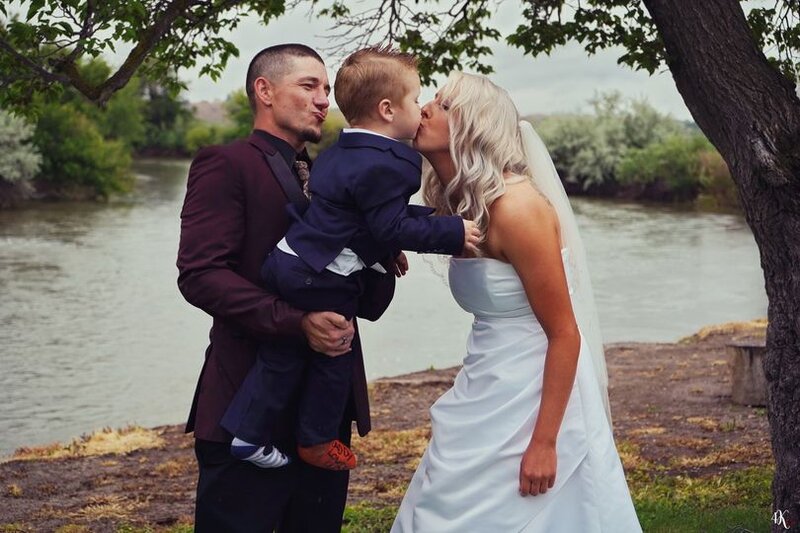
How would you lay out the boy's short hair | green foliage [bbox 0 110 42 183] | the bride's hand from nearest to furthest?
1. the boy's short hair
2. the bride's hand
3. green foliage [bbox 0 110 42 183]

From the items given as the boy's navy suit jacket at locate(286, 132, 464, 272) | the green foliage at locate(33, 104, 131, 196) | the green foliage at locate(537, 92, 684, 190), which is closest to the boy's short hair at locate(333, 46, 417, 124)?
the boy's navy suit jacket at locate(286, 132, 464, 272)

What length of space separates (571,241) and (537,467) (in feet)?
3.03

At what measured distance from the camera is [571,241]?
4164 mm

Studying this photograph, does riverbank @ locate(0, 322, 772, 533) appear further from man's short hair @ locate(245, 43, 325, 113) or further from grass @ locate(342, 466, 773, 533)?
man's short hair @ locate(245, 43, 325, 113)

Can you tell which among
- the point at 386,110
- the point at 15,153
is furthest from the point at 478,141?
the point at 15,153

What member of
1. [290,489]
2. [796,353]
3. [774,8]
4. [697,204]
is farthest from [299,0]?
[697,204]

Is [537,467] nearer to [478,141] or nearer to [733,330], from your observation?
[478,141]

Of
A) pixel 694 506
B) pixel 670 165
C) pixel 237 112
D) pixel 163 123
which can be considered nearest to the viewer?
pixel 694 506

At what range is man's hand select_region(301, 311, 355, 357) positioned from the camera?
3496 millimetres

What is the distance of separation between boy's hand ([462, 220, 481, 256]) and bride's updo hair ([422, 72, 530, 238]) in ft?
0.30

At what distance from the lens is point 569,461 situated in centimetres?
377

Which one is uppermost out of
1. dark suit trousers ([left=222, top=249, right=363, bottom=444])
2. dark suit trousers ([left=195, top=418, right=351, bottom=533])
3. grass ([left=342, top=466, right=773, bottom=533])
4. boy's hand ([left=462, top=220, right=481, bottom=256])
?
boy's hand ([left=462, top=220, right=481, bottom=256])

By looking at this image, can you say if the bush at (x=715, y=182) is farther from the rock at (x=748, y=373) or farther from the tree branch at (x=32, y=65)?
the tree branch at (x=32, y=65)

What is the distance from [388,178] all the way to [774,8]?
533 cm
